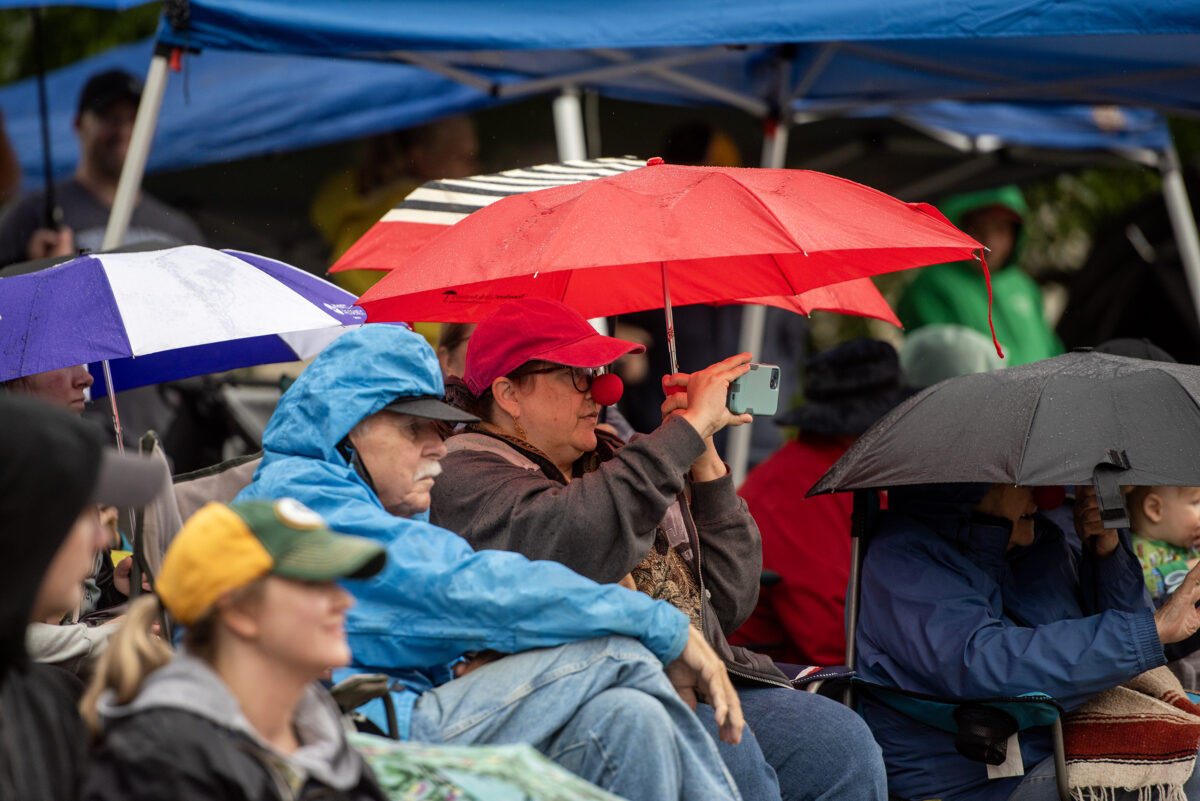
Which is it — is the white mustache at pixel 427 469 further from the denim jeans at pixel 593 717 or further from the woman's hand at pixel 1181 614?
the woman's hand at pixel 1181 614

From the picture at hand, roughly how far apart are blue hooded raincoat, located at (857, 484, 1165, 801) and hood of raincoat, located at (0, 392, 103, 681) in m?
2.24

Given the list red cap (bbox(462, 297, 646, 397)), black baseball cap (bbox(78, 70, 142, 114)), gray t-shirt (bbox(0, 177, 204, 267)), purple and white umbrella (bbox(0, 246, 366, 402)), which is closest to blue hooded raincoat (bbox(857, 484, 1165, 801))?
red cap (bbox(462, 297, 646, 397))

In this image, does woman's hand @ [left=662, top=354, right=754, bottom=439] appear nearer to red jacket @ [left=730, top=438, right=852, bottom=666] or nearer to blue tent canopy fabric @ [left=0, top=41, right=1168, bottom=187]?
red jacket @ [left=730, top=438, right=852, bottom=666]

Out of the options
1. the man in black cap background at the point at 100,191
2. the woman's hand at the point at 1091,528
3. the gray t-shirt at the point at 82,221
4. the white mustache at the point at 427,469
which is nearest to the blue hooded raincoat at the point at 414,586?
the white mustache at the point at 427,469

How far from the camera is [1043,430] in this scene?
344cm

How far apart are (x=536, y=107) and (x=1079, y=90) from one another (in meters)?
2.99

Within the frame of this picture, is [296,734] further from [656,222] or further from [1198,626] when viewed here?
[1198,626]

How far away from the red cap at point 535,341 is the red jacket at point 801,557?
124 cm

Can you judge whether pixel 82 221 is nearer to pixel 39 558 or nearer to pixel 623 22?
pixel 623 22

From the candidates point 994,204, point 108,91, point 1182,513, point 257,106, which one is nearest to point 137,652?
point 1182,513

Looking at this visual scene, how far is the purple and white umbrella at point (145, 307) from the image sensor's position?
3.28 metres

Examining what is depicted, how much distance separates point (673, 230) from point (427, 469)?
741 millimetres

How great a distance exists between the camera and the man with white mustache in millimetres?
2682

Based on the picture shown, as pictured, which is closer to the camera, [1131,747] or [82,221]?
[1131,747]
